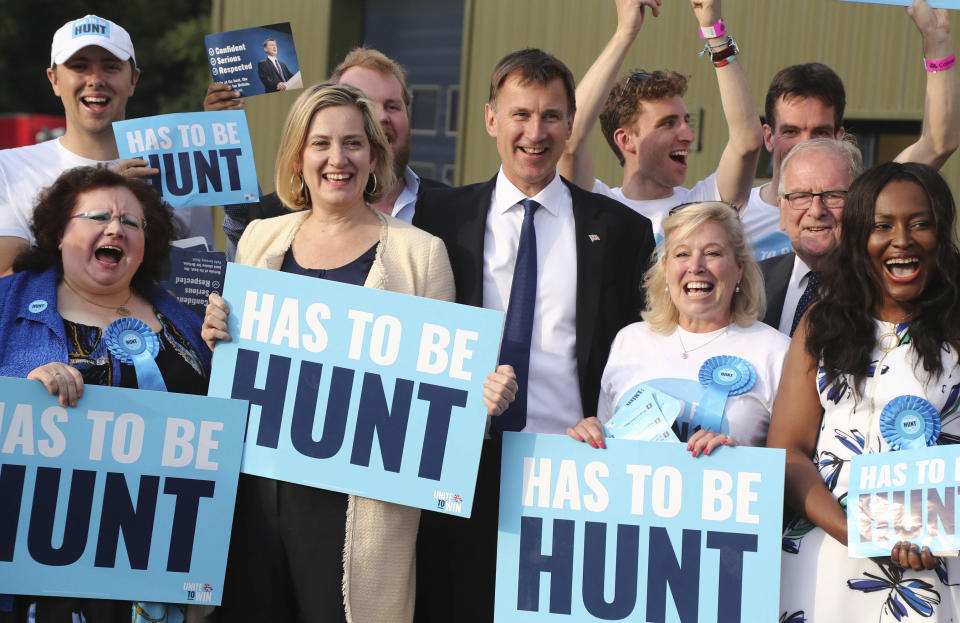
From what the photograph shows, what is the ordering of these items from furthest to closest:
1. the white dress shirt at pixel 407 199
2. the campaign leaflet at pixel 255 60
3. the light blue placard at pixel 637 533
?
the campaign leaflet at pixel 255 60 < the white dress shirt at pixel 407 199 < the light blue placard at pixel 637 533

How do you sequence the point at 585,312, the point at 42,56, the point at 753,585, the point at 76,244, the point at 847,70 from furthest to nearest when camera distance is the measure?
the point at 42,56 < the point at 847,70 < the point at 585,312 < the point at 76,244 < the point at 753,585

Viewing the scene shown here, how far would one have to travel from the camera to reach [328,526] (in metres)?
3.81

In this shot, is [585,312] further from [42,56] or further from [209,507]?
[42,56]

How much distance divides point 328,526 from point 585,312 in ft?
4.05

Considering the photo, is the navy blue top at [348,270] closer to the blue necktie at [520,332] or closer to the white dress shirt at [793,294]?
the blue necktie at [520,332]

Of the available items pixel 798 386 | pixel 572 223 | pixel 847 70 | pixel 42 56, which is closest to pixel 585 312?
pixel 572 223

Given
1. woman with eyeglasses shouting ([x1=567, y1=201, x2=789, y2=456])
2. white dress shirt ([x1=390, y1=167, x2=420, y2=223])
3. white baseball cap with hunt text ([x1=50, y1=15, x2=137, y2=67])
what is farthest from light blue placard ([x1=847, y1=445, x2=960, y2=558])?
white baseball cap with hunt text ([x1=50, y1=15, x2=137, y2=67])

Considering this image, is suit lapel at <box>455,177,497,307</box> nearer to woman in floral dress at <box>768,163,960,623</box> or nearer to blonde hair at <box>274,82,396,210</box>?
blonde hair at <box>274,82,396,210</box>

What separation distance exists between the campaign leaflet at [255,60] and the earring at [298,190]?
45.7 inches

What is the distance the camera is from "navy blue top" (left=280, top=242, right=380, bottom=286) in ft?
13.2

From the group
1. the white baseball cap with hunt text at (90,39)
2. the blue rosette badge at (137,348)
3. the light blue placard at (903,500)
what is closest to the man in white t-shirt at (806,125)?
the light blue placard at (903,500)

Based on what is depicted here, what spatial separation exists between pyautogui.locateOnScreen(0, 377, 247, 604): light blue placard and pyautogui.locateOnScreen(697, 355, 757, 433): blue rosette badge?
61.4 inches

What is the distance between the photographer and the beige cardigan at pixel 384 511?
12.3ft

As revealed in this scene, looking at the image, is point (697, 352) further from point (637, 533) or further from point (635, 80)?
point (635, 80)
